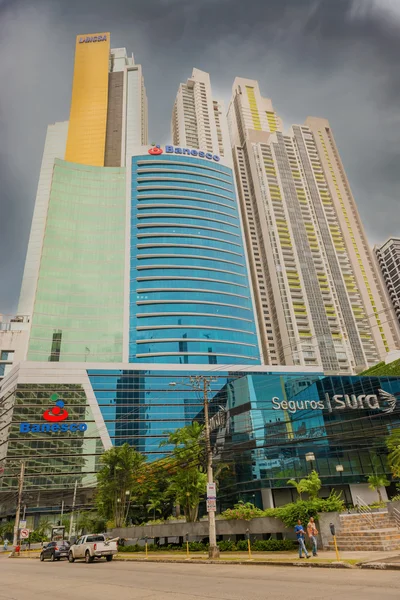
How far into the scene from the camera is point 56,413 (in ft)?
303

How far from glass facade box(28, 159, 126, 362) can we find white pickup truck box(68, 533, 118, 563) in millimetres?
83662

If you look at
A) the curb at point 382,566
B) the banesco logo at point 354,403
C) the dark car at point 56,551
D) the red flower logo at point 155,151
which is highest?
the red flower logo at point 155,151

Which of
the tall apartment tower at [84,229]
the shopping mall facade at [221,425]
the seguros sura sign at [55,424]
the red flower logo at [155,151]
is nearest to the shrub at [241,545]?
the shopping mall facade at [221,425]

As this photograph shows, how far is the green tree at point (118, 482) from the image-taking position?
4941 cm

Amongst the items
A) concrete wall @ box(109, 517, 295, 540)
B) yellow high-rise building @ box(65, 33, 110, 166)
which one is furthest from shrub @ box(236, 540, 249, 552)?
yellow high-rise building @ box(65, 33, 110, 166)

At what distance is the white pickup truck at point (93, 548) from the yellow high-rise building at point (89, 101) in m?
154

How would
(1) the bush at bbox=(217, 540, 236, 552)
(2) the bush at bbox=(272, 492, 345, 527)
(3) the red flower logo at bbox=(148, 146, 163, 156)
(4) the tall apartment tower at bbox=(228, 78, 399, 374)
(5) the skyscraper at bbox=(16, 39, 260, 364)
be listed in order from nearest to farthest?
(2) the bush at bbox=(272, 492, 345, 527) → (1) the bush at bbox=(217, 540, 236, 552) → (5) the skyscraper at bbox=(16, 39, 260, 364) → (3) the red flower logo at bbox=(148, 146, 163, 156) → (4) the tall apartment tower at bbox=(228, 78, 399, 374)

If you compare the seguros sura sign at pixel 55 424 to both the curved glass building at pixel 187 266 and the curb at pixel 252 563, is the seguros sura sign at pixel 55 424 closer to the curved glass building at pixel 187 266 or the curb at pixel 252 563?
the curved glass building at pixel 187 266

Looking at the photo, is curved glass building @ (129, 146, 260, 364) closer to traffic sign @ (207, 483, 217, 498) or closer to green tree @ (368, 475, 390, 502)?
green tree @ (368, 475, 390, 502)

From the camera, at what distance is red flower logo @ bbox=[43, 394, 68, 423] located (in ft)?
301

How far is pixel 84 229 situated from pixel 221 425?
290 ft

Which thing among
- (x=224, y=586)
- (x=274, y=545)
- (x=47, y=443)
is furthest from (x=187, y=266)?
(x=224, y=586)

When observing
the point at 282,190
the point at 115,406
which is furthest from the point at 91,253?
the point at 282,190

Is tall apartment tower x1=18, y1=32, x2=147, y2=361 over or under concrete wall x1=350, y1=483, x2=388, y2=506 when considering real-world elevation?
over
